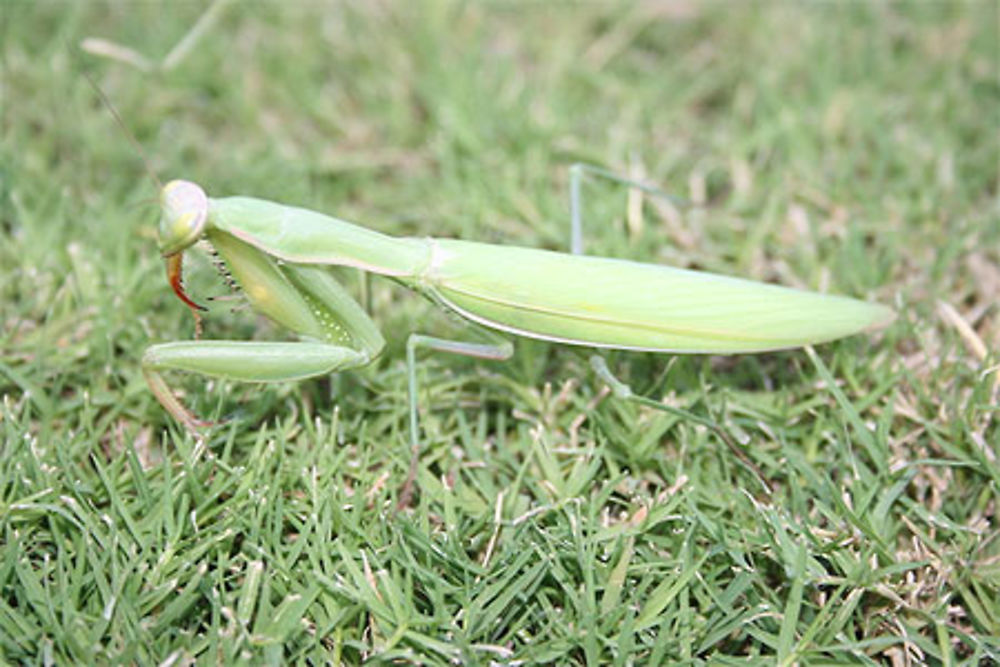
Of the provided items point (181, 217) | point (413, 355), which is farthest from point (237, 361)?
point (413, 355)

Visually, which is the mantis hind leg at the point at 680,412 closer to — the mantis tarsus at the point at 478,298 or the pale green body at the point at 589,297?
the mantis tarsus at the point at 478,298

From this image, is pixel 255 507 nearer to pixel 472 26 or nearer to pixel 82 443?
pixel 82 443

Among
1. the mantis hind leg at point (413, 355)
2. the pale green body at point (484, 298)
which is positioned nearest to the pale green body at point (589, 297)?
the pale green body at point (484, 298)

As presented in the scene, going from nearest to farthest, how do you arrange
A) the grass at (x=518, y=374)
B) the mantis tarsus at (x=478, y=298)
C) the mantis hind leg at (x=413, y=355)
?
the grass at (x=518, y=374), the mantis tarsus at (x=478, y=298), the mantis hind leg at (x=413, y=355)

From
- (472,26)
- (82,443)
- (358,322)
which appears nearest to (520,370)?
Result: (358,322)

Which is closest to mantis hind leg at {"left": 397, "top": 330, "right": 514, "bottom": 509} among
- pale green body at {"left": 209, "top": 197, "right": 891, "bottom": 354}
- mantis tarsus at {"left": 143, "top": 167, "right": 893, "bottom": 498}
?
mantis tarsus at {"left": 143, "top": 167, "right": 893, "bottom": 498}

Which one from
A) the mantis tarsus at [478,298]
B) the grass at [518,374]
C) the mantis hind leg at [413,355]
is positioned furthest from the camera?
the mantis hind leg at [413,355]
